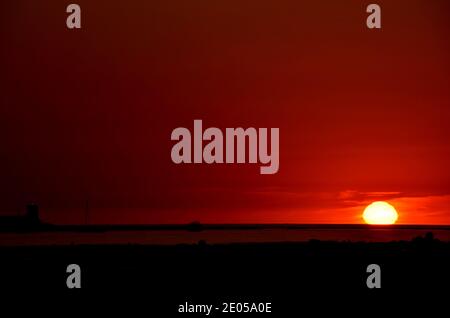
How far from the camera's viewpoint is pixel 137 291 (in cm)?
2125

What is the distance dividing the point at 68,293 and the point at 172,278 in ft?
18.5

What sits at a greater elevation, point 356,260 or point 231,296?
point 356,260

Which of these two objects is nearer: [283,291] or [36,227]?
[283,291]

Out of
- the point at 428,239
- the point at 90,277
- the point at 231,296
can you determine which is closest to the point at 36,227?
the point at 428,239

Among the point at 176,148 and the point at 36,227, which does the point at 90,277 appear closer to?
the point at 176,148

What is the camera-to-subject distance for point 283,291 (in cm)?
2084

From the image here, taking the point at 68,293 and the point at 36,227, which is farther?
the point at 36,227
